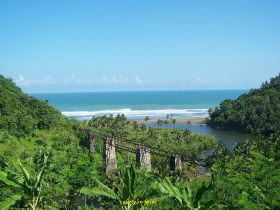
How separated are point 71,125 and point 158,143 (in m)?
18.1

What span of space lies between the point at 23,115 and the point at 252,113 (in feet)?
227

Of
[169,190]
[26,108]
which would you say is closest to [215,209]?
[169,190]

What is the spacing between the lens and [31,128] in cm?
6919

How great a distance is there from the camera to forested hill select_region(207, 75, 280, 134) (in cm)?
10965

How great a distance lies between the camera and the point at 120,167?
177 feet

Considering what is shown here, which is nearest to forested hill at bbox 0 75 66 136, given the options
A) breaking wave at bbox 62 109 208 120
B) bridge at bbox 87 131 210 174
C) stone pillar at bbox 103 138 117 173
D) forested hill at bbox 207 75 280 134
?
bridge at bbox 87 131 210 174

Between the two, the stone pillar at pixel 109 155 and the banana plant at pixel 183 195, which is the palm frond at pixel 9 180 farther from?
the stone pillar at pixel 109 155

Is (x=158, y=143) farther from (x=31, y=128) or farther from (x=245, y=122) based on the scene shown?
(x=245, y=122)

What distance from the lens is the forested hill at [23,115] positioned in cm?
6829

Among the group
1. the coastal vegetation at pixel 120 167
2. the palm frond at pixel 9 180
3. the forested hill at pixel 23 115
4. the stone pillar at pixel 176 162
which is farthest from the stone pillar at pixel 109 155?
the palm frond at pixel 9 180

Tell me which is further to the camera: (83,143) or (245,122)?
(245,122)

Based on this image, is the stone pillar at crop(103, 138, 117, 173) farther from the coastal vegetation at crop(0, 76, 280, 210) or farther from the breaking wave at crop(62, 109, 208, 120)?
the breaking wave at crop(62, 109, 208, 120)

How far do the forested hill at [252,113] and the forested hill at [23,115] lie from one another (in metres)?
55.1

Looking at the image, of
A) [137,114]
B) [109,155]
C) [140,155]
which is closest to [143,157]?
[140,155]
